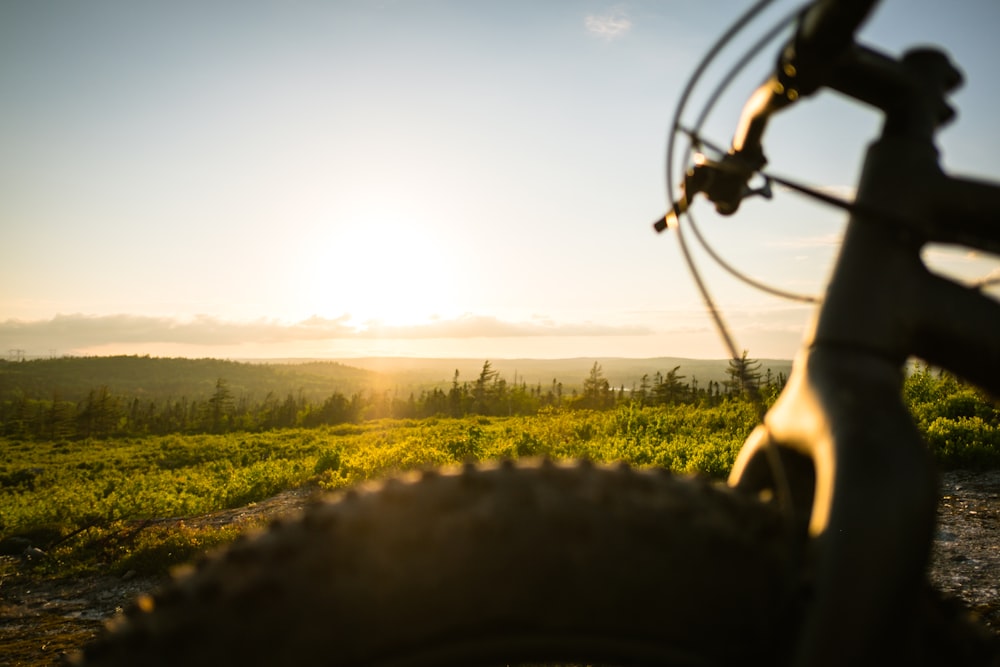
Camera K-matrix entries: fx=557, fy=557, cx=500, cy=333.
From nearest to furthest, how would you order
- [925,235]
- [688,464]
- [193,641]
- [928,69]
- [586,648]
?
[193,641] < [586,648] < [925,235] < [928,69] < [688,464]

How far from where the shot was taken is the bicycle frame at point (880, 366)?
98cm

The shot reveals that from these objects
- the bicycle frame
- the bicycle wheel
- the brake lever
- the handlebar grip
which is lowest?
the bicycle wheel

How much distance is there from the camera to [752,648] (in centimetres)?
100

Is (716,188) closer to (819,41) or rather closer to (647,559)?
(819,41)

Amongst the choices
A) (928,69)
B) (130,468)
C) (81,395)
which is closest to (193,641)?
(928,69)

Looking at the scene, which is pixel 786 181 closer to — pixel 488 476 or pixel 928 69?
pixel 928 69

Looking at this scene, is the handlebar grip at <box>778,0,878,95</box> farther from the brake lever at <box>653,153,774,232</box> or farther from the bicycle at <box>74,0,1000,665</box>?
the brake lever at <box>653,153,774,232</box>

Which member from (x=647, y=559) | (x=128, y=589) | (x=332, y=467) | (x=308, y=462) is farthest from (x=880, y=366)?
(x=308, y=462)

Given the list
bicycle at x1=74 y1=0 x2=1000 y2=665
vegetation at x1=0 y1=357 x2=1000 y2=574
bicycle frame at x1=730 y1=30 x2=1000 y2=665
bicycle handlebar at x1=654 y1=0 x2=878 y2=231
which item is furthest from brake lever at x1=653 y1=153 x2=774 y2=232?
vegetation at x1=0 y1=357 x2=1000 y2=574

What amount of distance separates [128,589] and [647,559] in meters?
8.58

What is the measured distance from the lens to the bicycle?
877 mm

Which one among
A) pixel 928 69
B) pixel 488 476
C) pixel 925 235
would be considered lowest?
pixel 488 476

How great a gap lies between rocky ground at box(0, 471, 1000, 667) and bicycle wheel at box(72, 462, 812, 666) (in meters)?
3.34

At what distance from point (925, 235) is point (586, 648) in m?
1.12
